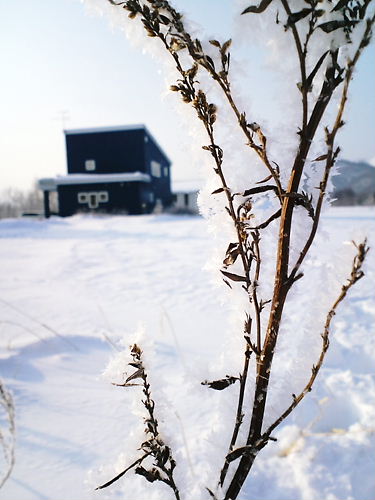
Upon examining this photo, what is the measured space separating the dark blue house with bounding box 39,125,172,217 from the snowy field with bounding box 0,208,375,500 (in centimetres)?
1679

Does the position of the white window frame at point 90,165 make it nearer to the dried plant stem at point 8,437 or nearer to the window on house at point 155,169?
the window on house at point 155,169

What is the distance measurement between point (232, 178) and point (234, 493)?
2.36 feet

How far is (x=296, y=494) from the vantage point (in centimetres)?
162

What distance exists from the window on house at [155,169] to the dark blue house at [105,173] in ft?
4.56

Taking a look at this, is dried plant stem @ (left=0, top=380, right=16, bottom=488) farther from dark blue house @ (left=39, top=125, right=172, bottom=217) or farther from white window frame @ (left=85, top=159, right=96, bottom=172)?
white window frame @ (left=85, top=159, right=96, bottom=172)

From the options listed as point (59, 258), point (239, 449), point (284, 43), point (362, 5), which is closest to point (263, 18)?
point (284, 43)

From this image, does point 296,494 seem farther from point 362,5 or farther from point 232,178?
point 362,5

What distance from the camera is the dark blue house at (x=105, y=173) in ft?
70.1

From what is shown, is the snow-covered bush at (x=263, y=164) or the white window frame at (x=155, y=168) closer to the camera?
the snow-covered bush at (x=263, y=164)

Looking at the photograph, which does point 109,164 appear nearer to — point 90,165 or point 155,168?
point 90,165

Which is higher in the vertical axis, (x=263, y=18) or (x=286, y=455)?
(x=263, y=18)

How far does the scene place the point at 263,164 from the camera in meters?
0.71

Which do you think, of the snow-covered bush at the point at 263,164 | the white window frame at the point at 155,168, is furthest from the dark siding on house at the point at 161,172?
the snow-covered bush at the point at 263,164

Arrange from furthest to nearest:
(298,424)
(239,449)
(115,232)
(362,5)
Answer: (115,232) < (298,424) < (239,449) < (362,5)
